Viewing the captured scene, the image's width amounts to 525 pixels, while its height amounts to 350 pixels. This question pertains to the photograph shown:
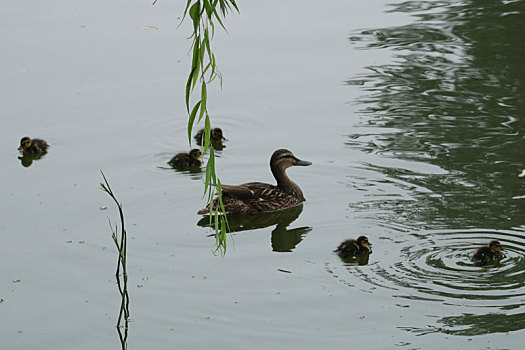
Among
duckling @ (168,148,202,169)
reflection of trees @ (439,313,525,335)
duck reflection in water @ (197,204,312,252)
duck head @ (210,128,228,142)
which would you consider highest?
duck head @ (210,128,228,142)

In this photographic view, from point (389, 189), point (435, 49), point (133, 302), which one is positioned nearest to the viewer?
point (133, 302)

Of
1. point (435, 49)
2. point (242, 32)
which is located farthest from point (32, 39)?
point (435, 49)

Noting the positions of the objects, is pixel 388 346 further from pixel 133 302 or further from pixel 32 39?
pixel 32 39

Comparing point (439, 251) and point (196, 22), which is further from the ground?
point (196, 22)

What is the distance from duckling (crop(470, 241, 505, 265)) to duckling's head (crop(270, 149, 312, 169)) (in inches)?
76.0

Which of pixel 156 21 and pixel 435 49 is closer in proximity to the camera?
pixel 435 49

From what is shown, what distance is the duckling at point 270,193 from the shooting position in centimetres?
739

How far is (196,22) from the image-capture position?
12.6 ft

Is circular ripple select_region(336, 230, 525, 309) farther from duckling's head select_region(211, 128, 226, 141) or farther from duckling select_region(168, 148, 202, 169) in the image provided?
duckling's head select_region(211, 128, 226, 141)

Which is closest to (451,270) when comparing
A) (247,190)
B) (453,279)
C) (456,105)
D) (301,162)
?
(453,279)

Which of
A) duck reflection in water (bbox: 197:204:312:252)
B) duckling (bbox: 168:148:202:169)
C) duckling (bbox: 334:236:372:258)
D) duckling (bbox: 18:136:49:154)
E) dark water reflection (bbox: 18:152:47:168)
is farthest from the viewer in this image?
duckling (bbox: 18:136:49:154)

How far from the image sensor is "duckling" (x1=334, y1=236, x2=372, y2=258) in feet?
20.5

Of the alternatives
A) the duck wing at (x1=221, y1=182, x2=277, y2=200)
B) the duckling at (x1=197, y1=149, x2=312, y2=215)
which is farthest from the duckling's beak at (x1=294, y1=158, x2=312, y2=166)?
the duck wing at (x1=221, y1=182, x2=277, y2=200)

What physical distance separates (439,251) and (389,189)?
3.75 ft
